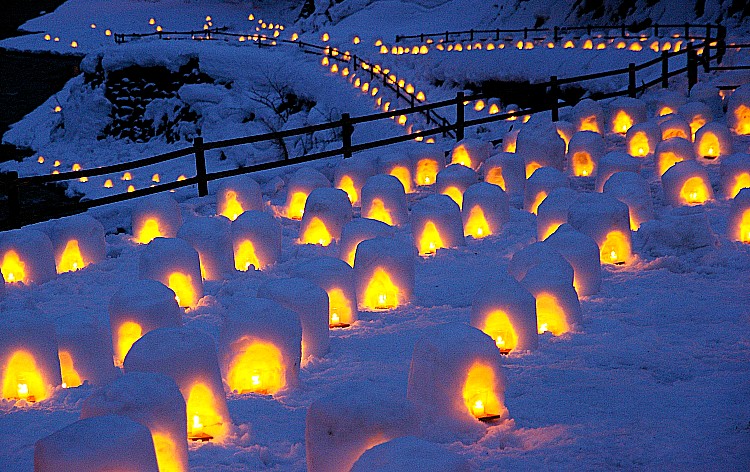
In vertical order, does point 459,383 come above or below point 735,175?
below

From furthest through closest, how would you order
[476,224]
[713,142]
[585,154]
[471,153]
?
1. [471,153]
2. [713,142]
3. [585,154]
4. [476,224]

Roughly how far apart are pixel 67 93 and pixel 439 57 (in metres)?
18.1

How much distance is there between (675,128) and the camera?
13.8 metres

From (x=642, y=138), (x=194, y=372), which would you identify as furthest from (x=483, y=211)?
(x=194, y=372)

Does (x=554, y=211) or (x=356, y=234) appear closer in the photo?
(x=356, y=234)

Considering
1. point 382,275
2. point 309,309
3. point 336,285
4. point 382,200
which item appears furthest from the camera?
point 382,200

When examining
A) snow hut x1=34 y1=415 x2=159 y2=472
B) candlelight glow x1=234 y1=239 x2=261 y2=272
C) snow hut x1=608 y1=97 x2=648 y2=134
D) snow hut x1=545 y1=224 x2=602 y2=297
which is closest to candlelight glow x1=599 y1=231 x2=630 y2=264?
snow hut x1=545 y1=224 x2=602 y2=297

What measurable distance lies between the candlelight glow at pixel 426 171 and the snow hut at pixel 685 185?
3.38 meters

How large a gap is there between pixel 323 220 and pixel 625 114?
7.19 metres

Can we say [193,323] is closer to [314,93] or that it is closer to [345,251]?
[345,251]

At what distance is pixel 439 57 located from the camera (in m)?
31.2

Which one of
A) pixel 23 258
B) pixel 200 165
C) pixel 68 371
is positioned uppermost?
pixel 200 165

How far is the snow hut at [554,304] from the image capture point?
732 cm

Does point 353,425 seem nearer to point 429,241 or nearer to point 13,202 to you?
point 429,241
